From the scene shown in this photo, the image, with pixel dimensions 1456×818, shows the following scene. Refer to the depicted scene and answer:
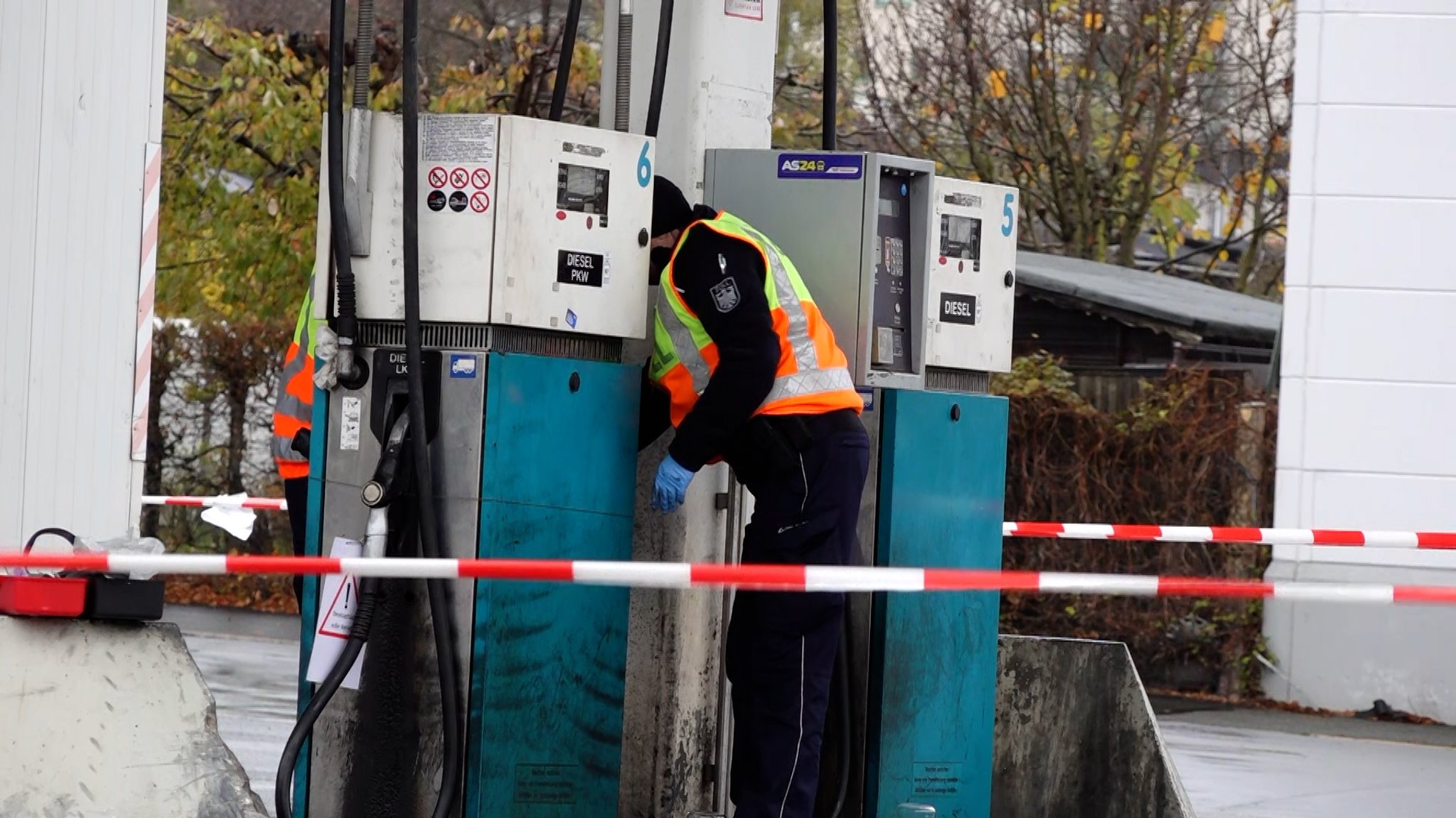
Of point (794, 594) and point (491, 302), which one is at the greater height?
point (491, 302)

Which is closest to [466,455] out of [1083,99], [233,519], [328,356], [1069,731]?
[328,356]

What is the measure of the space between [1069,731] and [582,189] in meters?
2.71

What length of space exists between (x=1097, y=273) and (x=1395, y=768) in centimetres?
712

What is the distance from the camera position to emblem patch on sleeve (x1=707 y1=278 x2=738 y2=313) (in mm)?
6074

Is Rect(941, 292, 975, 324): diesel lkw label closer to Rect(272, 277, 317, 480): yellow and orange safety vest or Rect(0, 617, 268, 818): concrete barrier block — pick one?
Rect(272, 277, 317, 480): yellow and orange safety vest

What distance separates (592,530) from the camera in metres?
6.15

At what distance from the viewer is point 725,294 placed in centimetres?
609

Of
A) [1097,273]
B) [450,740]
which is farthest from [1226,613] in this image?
[450,740]

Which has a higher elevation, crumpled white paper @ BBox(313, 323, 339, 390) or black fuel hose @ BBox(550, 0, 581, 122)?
black fuel hose @ BBox(550, 0, 581, 122)

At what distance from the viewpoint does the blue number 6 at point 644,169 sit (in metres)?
6.31

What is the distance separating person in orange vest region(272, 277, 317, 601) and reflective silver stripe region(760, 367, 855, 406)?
192cm

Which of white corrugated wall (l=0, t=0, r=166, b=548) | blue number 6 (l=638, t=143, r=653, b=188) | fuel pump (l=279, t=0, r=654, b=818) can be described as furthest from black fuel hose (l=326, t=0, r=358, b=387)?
blue number 6 (l=638, t=143, r=653, b=188)

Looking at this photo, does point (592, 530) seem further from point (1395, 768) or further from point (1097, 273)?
point (1097, 273)

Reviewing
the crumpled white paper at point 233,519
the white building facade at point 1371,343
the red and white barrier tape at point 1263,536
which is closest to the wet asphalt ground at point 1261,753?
the white building facade at point 1371,343
